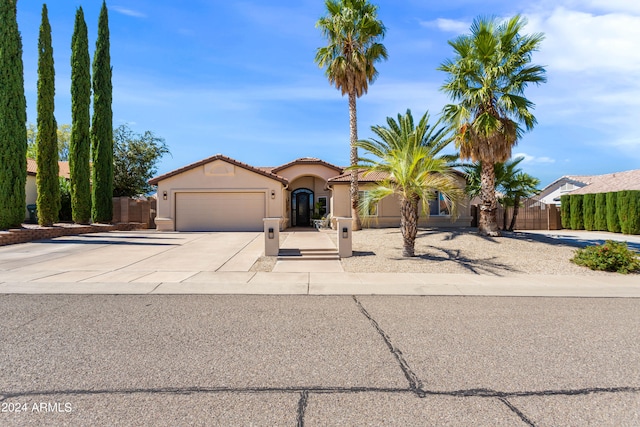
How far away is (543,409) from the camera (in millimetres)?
3227

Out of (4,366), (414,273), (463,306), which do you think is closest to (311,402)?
(4,366)

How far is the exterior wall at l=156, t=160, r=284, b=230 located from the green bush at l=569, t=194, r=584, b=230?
20.9m

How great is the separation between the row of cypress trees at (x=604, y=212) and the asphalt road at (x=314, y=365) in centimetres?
2111

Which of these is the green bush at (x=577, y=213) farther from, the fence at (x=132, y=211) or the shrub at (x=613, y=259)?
→ the fence at (x=132, y=211)

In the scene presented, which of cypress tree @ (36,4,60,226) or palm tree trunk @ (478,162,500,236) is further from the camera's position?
cypress tree @ (36,4,60,226)

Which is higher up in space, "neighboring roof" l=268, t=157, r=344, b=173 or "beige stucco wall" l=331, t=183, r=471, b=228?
"neighboring roof" l=268, t=157, r=344, b=173

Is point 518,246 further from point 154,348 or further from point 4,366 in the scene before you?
point 4,366

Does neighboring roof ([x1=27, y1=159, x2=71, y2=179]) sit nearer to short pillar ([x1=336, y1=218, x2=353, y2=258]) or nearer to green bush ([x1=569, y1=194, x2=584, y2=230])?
short pillar ([x1=336, y1=218, x2=353, y2=258])

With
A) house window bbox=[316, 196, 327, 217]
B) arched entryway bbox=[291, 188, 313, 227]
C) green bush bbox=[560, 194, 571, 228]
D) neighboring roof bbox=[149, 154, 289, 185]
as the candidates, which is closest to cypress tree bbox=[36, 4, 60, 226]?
neighboring roof bbox=[149, 154, 289, 185]

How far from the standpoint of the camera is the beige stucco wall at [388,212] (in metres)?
23.0

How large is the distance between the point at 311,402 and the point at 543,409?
1940 mm

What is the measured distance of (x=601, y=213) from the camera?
25.5 meters

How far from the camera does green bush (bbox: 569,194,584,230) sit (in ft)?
89.1

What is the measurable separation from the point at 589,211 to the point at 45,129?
3317 cm
